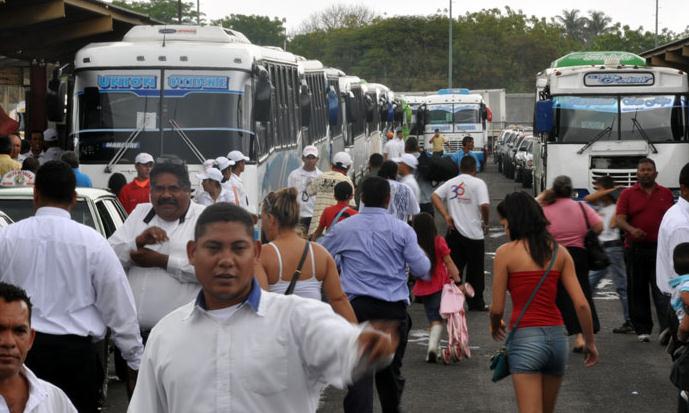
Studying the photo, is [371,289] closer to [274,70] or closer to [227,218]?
[227,218]

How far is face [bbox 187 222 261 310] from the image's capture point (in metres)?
Result: 4.11

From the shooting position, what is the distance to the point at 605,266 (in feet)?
41.2

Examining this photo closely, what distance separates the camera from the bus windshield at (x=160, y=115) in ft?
59.6

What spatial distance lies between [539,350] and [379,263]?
5.47 feet

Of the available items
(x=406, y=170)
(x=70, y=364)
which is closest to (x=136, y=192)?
(x=406, y=170)

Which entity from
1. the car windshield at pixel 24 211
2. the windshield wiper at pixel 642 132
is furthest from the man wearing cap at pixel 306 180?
the windshield wiper at pixel 642 132

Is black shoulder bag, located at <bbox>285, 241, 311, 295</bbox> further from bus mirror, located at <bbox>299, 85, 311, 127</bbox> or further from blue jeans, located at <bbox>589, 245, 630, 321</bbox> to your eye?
bus mirror, located at <bbox>299, 85, 311, 127</bbox>

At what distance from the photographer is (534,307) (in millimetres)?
8023

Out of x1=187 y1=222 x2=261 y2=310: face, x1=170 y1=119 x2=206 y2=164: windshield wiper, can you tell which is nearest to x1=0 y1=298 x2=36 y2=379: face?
x1=187 y1=222 x2=261 y2=310: face

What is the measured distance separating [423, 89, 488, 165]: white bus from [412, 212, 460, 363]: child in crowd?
3803cm

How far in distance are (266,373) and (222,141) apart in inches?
558

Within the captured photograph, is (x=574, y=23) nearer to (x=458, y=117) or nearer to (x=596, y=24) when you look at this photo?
(x=596, y=24)

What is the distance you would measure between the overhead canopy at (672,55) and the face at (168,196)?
19240mm

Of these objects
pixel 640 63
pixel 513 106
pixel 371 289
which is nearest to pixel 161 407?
pixel 371 289
